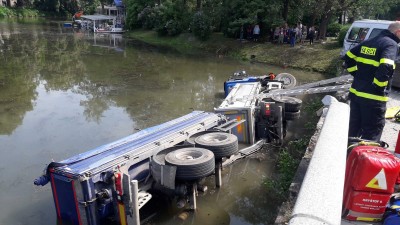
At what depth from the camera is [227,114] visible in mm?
7637

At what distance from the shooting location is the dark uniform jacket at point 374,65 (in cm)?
509

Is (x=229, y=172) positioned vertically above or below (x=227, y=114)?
below

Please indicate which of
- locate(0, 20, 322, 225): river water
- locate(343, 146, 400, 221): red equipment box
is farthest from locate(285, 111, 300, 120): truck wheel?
locate(343, 146, 400, 221): red equipment box

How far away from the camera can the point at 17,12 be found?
6788 cm

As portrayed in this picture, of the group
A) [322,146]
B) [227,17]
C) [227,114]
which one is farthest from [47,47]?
[322,146]

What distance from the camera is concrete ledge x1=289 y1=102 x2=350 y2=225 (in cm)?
219

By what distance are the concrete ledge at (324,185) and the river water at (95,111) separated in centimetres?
264

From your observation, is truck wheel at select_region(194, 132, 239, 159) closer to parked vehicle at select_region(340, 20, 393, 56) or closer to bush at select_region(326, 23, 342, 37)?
parked vehicle at select_region(340, 20, 393, 56)

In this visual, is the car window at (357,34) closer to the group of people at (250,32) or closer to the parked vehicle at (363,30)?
the parked vehicle at (363,30)

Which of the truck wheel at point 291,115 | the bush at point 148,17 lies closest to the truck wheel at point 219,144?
the truck wheel at point 291,115

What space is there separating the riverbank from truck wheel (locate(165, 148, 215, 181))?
48.7ft

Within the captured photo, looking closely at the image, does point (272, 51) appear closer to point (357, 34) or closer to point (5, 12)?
point (357, 34)

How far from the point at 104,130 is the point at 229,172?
3677 millimetres

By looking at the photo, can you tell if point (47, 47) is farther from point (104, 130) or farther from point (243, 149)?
point (243, 149)
